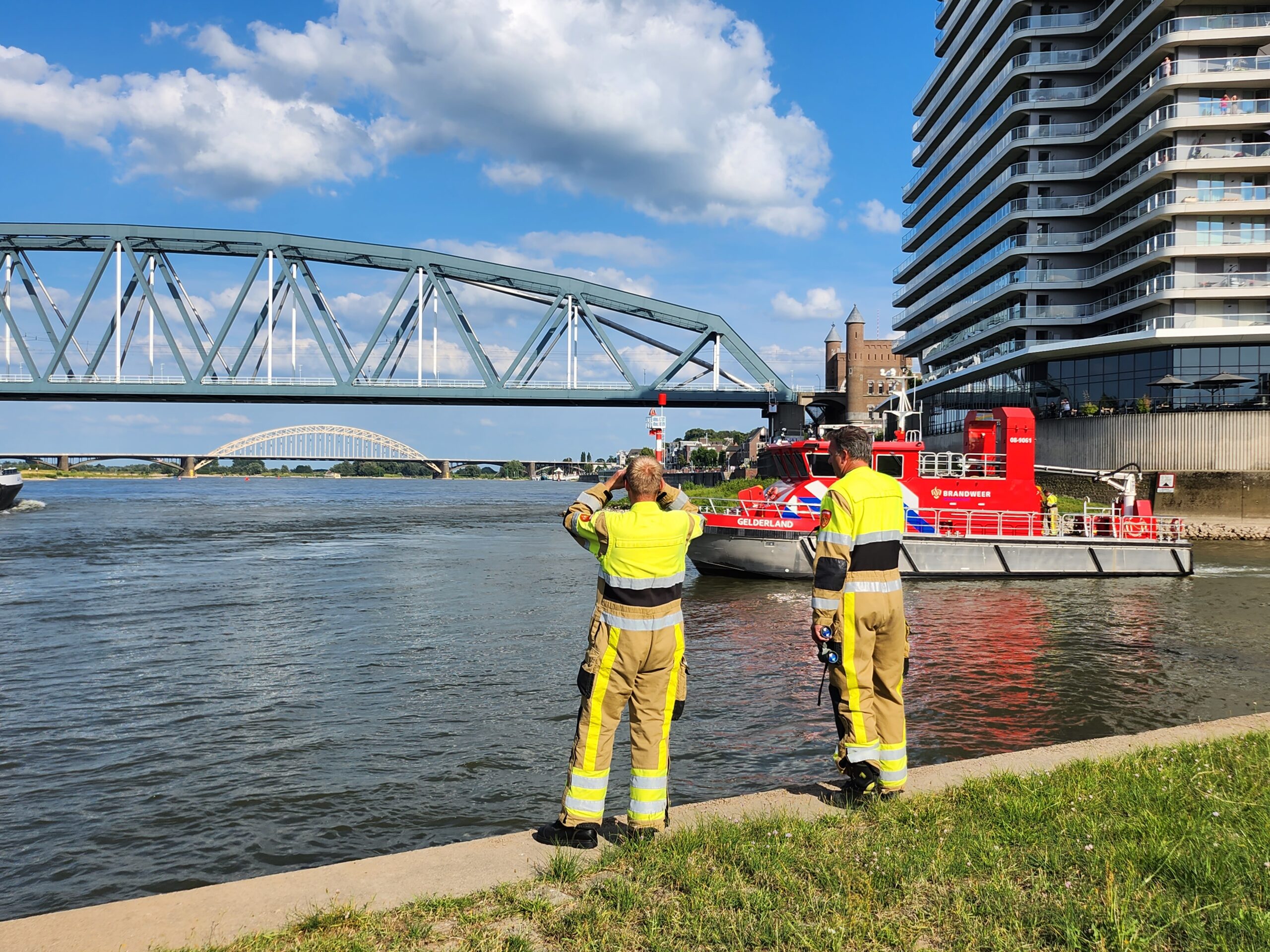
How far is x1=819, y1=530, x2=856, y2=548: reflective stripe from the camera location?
6121mm

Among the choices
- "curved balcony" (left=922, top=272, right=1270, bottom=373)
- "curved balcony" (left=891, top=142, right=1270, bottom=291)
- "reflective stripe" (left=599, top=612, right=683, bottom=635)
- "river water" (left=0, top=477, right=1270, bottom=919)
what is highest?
"curved balcony" (left=891, top=142, right=1270, bottom=291)

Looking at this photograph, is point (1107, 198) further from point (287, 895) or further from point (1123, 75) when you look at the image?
point (287, 895)

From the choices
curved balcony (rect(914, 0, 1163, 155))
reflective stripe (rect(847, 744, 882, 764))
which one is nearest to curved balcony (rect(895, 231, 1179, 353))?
curved balcony (rect(914, 0, 1163, 155))

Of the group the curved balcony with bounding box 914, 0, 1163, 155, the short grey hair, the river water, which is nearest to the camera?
the short grey hair

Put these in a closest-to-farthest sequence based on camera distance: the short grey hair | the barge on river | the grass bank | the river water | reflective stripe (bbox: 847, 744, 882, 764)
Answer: the grass bank < reflective stripe (bbox: 847, 744, 882, 764) < the short grey hair < the river water < the barge on river

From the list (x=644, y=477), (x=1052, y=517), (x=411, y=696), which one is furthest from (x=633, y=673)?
(x=1052, y=517)

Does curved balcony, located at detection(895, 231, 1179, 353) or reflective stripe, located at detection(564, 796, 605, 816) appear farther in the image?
curved balcony, located at detection(895, 231, 1179, 353)

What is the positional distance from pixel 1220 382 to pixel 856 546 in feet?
149

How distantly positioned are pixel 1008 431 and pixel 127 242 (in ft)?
253

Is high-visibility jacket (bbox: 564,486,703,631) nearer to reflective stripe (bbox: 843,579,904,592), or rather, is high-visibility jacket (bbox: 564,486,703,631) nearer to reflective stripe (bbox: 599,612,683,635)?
reflective stripe (bbox: 599,612,683,635)

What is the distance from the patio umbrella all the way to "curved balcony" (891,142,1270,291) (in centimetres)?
1081

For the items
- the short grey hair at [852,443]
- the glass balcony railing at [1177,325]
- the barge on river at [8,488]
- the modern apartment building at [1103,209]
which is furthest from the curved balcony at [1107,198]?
the barge on river at [8,488]

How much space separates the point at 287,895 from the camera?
4.62 m

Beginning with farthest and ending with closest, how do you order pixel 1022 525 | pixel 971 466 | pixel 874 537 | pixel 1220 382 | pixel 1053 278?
pixel 1053 278, pixel 1220 382, pixel 971 466, pixel 1022 525, pixel 874 537
